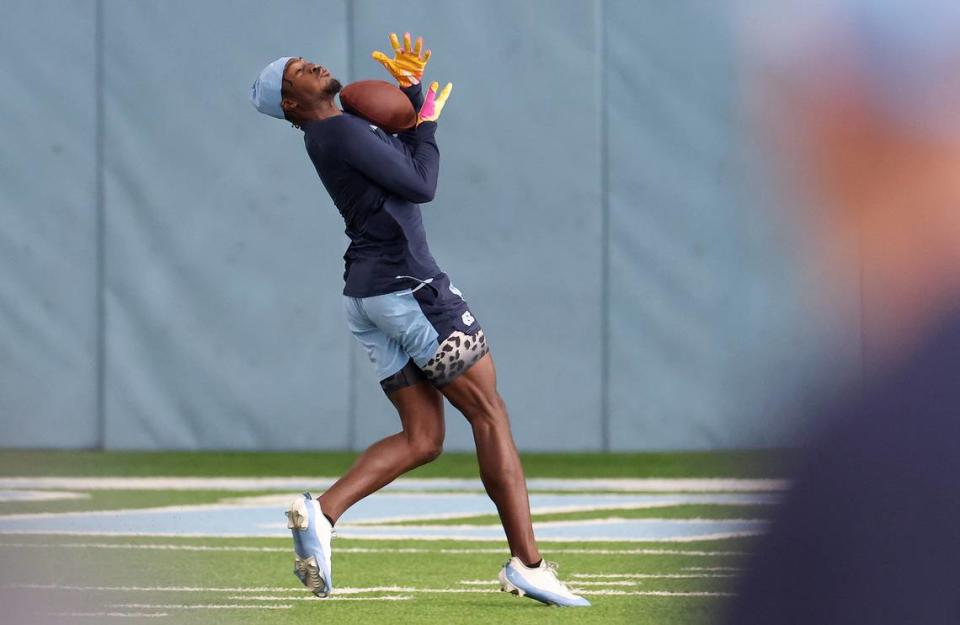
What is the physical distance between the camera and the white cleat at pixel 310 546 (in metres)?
5.72

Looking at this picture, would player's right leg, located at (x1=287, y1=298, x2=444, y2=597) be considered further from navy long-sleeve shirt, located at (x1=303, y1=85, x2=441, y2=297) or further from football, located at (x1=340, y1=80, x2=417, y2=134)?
football, located at (x1=340, y1=80, x2=417, y2=134)

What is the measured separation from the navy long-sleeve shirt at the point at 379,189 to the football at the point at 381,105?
0.12 ft

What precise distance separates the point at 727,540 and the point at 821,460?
0.31m

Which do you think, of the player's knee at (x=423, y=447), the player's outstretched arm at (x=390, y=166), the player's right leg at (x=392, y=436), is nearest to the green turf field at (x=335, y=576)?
the player's right leg at (x=392, y=436)

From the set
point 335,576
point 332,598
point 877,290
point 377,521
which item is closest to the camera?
point 877,290

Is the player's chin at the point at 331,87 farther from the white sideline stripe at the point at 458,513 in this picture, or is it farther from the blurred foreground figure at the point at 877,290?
the blurred foreground figure at the point at 877,290

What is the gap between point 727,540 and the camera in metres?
1.72

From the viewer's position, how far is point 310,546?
5.73m

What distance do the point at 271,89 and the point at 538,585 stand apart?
183cm

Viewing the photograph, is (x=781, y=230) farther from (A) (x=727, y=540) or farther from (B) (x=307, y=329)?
(B) (x=307, y=329)

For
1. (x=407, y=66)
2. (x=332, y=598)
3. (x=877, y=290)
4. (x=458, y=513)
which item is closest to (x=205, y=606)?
(x=332, y=598)

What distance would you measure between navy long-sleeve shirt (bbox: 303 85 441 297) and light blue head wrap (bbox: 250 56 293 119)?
0.13 meters

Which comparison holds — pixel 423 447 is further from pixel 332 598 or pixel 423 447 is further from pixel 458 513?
pixel 458 513

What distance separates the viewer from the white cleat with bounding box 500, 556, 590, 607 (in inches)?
232
